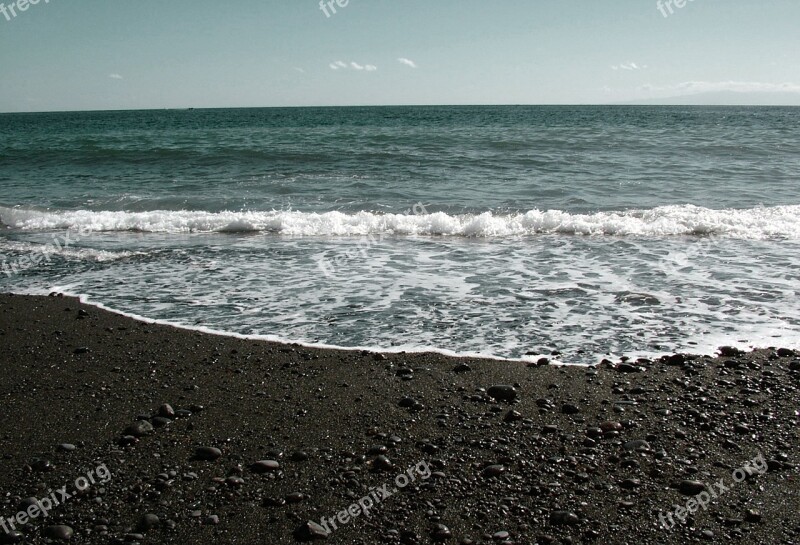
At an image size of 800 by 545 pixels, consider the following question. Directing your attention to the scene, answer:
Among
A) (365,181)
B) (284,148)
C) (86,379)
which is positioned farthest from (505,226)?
(284,148)

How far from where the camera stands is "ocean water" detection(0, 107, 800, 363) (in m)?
7.00

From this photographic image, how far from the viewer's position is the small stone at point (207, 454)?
4.09 meters

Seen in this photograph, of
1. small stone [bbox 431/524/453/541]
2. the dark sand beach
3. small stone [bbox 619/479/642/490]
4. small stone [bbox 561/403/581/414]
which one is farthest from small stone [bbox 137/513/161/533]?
small stone [bbox 561/403/581/414]

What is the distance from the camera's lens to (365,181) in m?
20.4

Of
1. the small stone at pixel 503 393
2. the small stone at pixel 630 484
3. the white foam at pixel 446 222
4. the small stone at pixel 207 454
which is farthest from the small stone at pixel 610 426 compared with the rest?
the white foam at pixel 446 222

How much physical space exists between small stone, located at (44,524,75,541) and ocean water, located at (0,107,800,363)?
335 centimetres

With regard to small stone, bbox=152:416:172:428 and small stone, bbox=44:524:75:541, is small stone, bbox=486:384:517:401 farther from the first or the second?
small stone, bbox=44:524:75:541

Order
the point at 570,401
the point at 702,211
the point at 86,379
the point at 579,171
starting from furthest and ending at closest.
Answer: the point at 579,171
the point at 702,211
the point at 86,379
the point at 570,401

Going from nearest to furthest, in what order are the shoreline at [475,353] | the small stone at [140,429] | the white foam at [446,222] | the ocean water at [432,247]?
1. the small stone at [140,429]
2. the shoreline at [475,353]
3. the ocean water at [432,247]
4. the white foam at [446,222]

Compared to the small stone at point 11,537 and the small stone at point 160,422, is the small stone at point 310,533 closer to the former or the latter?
the small stone at point 11,537

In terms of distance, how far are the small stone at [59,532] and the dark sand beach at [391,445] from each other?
0.01 meters

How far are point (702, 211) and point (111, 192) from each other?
17.2 meters

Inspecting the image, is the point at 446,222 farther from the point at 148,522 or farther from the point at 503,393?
the point at 148,522

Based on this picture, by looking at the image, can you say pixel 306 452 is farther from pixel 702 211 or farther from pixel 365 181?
pixel 365 181
